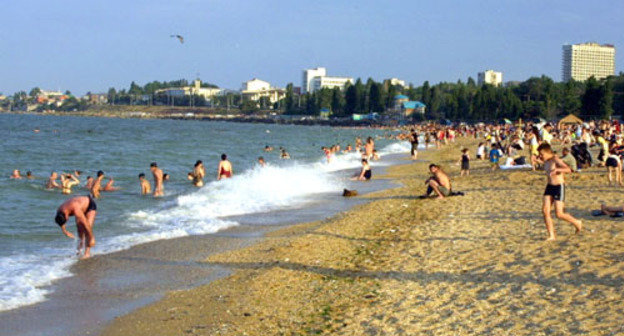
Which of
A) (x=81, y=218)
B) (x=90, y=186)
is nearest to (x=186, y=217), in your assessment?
(x=81, y=218)

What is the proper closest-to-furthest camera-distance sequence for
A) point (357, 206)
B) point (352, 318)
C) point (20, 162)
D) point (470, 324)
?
point (470, 324)
point (352, 318)
point (357, 206)
point (20, 162)

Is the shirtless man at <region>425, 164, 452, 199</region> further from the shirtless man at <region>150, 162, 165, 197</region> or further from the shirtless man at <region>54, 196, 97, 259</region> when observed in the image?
the shirtless man at <region>54, 196, 97, 259</region>

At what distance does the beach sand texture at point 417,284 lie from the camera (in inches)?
216

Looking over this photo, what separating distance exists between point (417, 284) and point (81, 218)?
544 centimetres

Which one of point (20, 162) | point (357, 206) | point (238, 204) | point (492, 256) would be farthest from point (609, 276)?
point (20, 162)

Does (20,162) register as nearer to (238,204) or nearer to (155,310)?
(238,204)

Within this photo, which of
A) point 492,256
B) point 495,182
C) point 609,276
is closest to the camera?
point 609,276

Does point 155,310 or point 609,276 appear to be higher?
point 609,276

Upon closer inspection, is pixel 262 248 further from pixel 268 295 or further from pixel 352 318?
pixel 352 318

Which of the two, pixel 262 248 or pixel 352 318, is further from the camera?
pixel 262 248

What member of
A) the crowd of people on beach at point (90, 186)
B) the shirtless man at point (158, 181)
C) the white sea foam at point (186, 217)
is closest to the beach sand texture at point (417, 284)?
the white sea foam at point (186, 217)

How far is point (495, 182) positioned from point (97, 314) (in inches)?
507

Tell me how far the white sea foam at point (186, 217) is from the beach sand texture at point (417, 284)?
184 cm

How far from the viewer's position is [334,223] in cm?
1155
